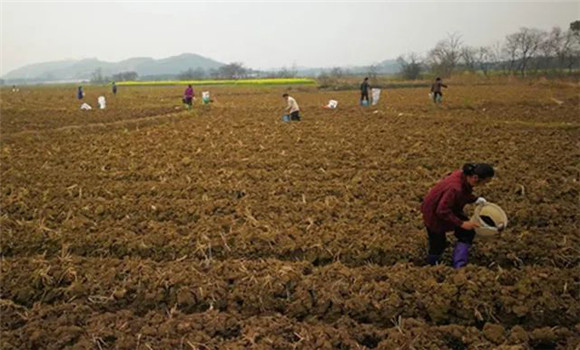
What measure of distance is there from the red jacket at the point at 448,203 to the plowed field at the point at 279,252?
19.8 inches

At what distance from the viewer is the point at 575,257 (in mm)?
5199

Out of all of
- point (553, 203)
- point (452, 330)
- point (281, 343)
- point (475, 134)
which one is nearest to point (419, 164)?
point (553, 203)

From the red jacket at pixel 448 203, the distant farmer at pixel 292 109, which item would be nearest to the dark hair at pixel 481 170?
the red jacket at pixel 448 203

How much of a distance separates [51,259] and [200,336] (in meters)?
2.77

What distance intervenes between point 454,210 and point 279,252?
2158mm

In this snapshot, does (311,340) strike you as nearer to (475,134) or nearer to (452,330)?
(452,330)

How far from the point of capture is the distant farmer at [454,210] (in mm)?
4680

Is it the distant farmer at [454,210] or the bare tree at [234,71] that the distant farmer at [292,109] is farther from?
the bare tree at [234,71]

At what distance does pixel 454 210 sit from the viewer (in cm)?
494

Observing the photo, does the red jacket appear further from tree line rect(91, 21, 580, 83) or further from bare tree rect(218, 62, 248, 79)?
bare tree rect(218, 62, 248, 79)

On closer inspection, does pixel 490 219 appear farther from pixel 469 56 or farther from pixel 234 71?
pixel 234 71

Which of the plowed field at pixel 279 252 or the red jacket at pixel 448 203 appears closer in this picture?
the plowed field at pixel 279 252

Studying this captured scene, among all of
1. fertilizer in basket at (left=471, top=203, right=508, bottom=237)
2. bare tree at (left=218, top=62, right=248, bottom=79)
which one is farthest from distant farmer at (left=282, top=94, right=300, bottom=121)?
bare tree at (left=218, top=62, right=248, bottom=79)

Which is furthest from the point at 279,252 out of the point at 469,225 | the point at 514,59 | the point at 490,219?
the point at 514,59
